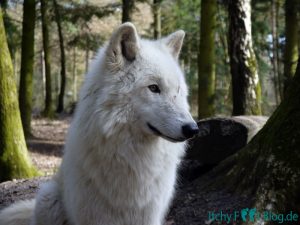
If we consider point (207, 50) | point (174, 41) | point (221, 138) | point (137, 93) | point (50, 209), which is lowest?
point (50, 209)

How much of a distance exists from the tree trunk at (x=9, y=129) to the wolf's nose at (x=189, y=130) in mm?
4677

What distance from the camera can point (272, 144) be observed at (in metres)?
4.06

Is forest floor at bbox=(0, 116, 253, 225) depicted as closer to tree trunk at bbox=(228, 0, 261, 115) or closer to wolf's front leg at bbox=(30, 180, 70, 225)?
wolf's front leg at bbox=(30, 180, 70, 225)

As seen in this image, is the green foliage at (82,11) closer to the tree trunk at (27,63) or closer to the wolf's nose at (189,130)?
the tree trunk at (27,63)

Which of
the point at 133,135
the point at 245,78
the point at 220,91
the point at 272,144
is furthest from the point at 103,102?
the point at 220,91

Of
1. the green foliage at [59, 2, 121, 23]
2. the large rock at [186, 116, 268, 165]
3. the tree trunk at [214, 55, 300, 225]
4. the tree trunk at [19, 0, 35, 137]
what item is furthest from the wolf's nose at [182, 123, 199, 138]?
the green foliage at [59, 2, 121, 23]

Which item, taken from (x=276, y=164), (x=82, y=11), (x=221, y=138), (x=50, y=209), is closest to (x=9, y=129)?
(x=50, y=209)

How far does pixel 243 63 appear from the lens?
340 inches

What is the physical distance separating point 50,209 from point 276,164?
248cm

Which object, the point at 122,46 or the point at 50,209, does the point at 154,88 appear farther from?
the point at 50,209

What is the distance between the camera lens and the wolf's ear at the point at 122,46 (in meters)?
3.37

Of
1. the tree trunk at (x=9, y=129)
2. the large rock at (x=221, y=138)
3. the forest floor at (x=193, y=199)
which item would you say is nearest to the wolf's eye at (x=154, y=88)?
the forest floor at (x=193, y=199)

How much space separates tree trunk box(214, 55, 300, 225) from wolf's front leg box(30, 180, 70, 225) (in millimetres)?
2033

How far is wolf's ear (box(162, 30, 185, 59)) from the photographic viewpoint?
410 centimetres
